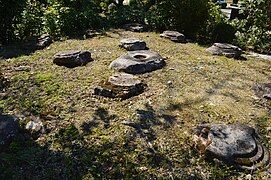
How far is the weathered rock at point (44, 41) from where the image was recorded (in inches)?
327

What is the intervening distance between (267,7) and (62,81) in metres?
5.68

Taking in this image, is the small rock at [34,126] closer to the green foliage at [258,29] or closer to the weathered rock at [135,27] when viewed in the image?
the weathered rock at [135,27]

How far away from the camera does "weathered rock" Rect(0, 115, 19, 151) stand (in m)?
4.47

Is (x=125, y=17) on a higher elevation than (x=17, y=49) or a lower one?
lower

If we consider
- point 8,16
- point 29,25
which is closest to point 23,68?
point 8,16

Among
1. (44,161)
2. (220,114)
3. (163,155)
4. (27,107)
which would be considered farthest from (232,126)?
(27,107)

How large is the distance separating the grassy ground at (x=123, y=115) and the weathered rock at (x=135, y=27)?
275 centimetres

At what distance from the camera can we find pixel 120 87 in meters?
5.60

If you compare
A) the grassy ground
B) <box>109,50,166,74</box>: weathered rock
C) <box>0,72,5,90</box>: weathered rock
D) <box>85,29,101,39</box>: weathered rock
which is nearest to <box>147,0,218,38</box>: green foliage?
<box>85,29,101,39</box>: weathered rock

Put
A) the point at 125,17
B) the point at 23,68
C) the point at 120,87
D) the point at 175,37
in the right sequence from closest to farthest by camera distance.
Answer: the point at 120,87, the point at 23,68, the point at 175,37, the point at 125,17

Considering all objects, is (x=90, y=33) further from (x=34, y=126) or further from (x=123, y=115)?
(x=34, y=126)

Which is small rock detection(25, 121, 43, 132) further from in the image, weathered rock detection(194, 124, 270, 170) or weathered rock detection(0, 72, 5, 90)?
weathered rock detection(194, 124, 270, 170)

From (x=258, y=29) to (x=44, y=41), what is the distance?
17.5 ft

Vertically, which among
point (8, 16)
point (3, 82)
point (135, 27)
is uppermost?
point (8, 16)
